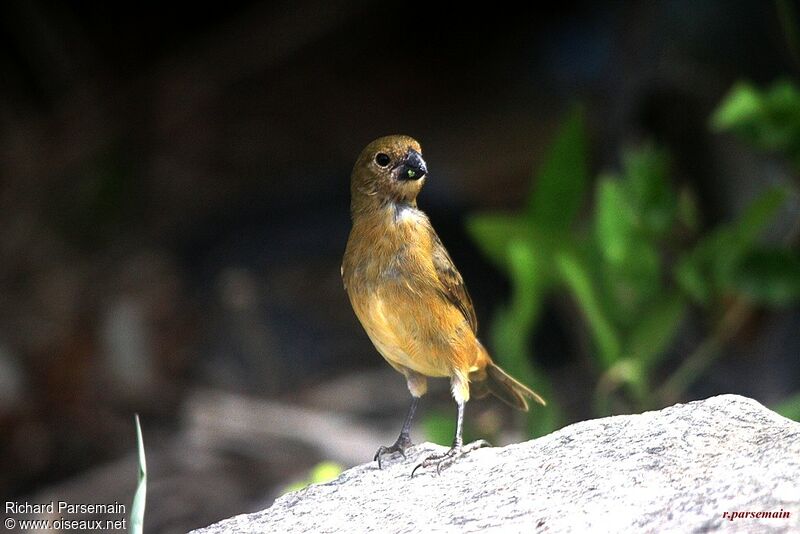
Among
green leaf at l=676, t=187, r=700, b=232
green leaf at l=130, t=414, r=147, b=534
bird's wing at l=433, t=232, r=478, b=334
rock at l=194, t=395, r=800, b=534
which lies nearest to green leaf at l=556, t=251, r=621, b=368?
green leaf at l=676, t=187, r=700, b=232

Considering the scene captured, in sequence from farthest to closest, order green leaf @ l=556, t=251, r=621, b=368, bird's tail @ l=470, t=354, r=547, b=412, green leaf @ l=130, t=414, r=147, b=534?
1. green leaf @ l=556, t=251, r=621, b=368
2. bird's tail @ l=470, t=354, r=547, b=412
3. green leaf @ l=130, t=414, r=147, b=534

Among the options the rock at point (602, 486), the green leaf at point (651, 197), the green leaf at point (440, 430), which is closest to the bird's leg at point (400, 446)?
the rock at point (602, 486)

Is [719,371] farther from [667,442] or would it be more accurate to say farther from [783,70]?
[667,442]

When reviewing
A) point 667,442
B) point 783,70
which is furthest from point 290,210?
point 667,442

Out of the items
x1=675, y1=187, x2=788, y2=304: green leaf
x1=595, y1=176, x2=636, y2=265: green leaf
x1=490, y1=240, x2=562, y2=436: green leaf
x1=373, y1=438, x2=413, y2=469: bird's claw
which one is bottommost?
x1=373, y1=438, x2=413, y2=469: bird's claw

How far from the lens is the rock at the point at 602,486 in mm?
2805

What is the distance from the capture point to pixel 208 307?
28.0 ft

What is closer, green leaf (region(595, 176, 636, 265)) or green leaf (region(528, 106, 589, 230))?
green leaf (region(595, 176, 636, 265))

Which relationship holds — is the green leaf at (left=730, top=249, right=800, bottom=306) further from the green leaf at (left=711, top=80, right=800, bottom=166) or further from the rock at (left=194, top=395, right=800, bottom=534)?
the rock at (left=194, top=395, right=800, bottom=534)

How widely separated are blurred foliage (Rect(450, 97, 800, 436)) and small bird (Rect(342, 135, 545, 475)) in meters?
1.65

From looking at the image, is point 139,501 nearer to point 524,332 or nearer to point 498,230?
point 524,332

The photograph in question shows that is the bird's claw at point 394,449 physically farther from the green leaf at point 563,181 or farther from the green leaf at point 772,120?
the green leaf at point 772,120

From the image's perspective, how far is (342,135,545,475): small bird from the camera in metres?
4.02

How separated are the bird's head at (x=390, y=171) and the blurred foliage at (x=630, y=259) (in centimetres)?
179
